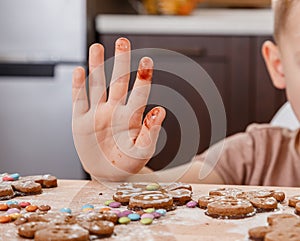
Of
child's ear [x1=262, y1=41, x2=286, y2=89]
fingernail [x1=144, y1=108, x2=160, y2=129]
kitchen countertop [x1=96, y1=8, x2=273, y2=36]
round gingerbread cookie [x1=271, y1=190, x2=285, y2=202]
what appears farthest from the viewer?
kitchen countertop [x1=96, y1=8, x2=273, y2=36]

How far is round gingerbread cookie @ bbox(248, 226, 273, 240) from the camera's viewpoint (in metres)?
0.70

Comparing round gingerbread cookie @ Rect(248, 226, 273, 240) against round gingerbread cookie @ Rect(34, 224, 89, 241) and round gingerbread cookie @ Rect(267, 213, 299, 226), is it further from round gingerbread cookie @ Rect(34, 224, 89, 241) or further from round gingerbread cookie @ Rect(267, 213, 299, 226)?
round gingerbread cookie @ Rect(34, 224, 89, 241)

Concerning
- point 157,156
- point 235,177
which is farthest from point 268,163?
point 157,156

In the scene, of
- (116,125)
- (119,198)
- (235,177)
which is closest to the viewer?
(119,198)

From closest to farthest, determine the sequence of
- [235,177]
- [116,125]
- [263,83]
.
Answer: [116,125]
[235,177]
[263,83]

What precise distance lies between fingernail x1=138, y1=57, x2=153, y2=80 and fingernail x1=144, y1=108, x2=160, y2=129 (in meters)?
0.07

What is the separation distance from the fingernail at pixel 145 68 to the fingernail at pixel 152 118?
7 centimetres

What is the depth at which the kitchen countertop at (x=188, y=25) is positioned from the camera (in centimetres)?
275

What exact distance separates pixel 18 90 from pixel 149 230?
2.22 meters

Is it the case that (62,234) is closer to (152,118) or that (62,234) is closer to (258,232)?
(258,232)

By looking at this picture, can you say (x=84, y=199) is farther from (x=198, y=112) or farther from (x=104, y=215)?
(x=198, y=112)

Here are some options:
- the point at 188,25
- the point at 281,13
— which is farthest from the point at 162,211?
the point at 188,25

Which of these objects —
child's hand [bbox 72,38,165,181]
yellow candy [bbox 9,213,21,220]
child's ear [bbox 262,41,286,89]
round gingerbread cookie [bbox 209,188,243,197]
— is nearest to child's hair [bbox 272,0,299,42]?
child's ear [bbox 262,41,286,89]

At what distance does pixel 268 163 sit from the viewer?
1.62 m
